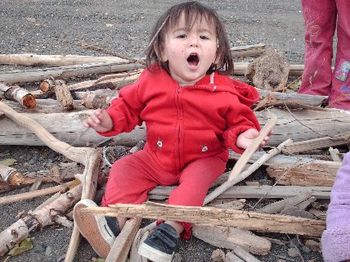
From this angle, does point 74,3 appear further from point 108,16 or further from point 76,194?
point 76,194

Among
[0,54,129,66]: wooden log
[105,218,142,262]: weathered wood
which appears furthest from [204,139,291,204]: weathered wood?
[0,54,129,66]: wooden log

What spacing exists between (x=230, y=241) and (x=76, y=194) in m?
0.98

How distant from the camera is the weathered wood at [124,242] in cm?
264

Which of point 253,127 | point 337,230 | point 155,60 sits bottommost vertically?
point 337,230

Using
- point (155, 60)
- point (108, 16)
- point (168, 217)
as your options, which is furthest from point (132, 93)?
point (108, 16)

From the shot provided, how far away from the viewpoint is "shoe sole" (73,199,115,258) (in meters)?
2.72

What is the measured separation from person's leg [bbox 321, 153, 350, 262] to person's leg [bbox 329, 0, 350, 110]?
1.71 metres

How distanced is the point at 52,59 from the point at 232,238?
10.5 ft

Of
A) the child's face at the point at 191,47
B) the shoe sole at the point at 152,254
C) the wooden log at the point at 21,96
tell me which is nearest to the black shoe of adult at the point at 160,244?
the shoe sole at the point at 152,254

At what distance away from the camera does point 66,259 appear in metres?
2.72

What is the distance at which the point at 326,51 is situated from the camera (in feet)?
15.3

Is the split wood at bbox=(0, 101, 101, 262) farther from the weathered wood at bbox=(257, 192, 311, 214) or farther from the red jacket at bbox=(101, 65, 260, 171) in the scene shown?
the weathered wood at bbox=(257, 192, 311, 214)

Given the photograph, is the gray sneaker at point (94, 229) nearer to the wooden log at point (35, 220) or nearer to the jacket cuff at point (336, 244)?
the wooden log at point (35, 220)

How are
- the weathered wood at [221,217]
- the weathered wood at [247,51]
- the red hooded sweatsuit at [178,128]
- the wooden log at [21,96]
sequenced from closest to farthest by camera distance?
1. the weathered wood at [221,217]
2. the red hooded sweatsuit at [178,128]
3. the wooden log at [21,96]
4. the weathered wood at [247,51]
